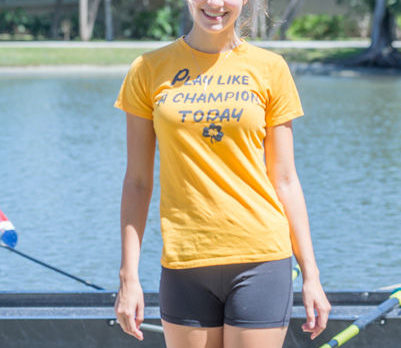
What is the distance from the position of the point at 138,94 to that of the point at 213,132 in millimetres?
255

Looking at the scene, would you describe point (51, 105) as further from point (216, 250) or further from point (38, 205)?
point (216, 250)

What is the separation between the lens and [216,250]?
7.77 feet

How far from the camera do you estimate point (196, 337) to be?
7.86 ft

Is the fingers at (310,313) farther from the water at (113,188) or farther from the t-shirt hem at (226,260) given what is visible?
the water at (113,188)

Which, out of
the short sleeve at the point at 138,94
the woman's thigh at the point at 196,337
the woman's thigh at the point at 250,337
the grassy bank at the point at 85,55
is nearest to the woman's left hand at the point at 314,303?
the woman's thigh at the point at 250,337

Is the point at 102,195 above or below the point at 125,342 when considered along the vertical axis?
below

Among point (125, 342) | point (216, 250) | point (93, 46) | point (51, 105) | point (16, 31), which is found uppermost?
point (216, 250)

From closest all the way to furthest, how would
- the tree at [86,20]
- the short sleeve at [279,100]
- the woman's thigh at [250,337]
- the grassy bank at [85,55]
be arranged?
the woman's thigh at [250,337] < the short sleeve at [279,100] < the grassy bank at [85,55] < the tree at [86,20]

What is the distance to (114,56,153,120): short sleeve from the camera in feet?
8.11

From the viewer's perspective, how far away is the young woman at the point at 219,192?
7.78 feet

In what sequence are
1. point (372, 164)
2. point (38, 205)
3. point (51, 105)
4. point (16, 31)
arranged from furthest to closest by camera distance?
point (16, 31) → point (51, 105) → point (372, 164) → point (38, 205)

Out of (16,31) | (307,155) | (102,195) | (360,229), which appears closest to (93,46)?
(16,31)

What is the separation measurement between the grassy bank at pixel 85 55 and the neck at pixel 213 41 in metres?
27.7

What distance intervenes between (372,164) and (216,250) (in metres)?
11.2
